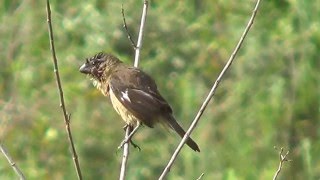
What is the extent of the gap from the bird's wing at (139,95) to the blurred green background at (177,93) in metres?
2.90

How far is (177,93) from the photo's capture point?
35.8 ft

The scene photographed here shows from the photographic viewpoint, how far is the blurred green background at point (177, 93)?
10258 mm

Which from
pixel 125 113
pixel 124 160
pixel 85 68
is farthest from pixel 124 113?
pixel 124 160

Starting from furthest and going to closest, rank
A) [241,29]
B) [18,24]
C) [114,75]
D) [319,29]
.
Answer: [18,24], [241,29], [319,29], [114,75]

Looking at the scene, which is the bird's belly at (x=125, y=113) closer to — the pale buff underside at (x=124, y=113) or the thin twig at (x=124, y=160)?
the pale buff underside at (x=124, y=113)

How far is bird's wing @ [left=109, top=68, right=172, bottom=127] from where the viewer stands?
22.1ft

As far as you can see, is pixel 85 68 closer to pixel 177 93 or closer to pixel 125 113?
pixel 125 113

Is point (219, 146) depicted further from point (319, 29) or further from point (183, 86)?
point (319, 29)

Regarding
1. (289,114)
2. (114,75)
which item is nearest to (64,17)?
(289,114)

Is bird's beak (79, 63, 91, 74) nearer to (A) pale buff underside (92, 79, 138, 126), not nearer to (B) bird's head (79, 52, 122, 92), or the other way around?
(B) bird's head (79, 52, 122, 92)

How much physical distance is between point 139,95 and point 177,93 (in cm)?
409

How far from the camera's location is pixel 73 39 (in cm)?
1113

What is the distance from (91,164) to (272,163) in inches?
65.8

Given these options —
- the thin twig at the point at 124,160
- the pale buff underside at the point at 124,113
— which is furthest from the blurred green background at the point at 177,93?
the thin twig at the point at 124,160
